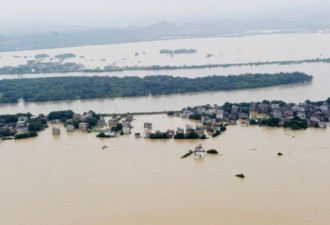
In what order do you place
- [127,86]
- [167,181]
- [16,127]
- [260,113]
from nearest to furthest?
[167,181]
[16,127]
[260,113]
[127,86]

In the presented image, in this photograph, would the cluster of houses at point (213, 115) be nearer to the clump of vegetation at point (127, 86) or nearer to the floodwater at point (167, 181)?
the floodwater at point (167, 181)

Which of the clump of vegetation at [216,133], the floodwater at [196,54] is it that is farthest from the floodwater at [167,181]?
the floodwater at [196,54]

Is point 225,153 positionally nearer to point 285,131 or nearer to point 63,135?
point 285,131

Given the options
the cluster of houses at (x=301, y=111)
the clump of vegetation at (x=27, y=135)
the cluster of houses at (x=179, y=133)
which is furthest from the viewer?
the cluster of houses at (x=301, y=111)

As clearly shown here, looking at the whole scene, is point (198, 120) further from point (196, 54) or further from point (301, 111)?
point (196, 54)

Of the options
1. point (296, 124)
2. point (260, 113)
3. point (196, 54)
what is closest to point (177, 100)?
point (260, 113)

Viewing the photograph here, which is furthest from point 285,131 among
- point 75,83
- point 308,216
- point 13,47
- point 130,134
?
point 13,47
